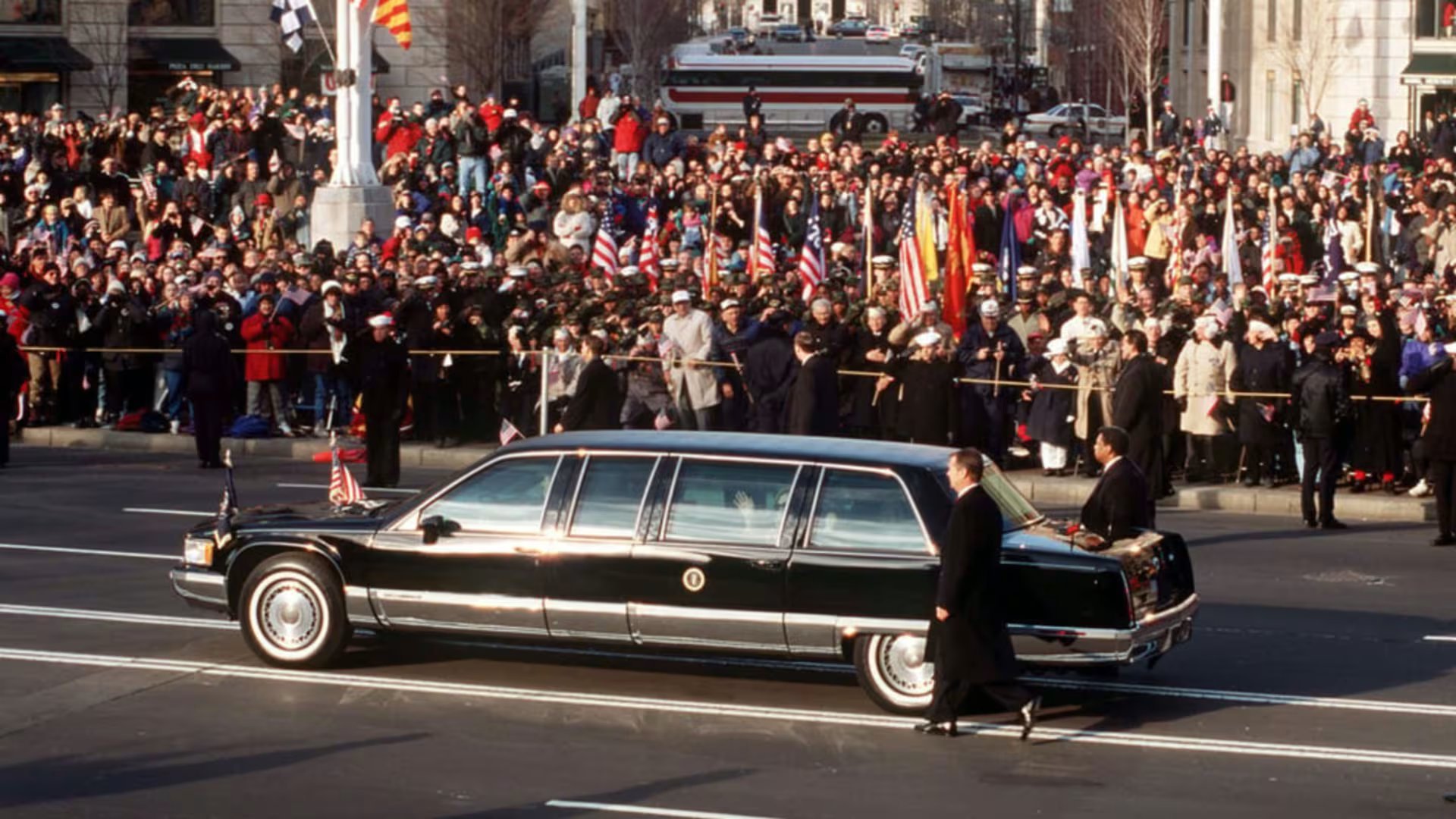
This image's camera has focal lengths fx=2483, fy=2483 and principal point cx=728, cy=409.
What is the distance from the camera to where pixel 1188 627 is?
1356 centimetres

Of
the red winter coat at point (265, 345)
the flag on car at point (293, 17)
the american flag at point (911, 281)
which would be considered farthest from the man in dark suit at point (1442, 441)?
the flag on car at point (293, 17)

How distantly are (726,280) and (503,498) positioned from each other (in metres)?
16.2

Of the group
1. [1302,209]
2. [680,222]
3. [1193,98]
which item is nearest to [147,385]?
[680,222]

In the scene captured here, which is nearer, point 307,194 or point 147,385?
point 147,385

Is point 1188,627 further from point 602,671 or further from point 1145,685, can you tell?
point 602,671

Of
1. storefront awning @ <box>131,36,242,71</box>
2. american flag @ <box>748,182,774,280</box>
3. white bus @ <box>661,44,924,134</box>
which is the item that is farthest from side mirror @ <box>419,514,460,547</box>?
white bus @ <box>661,44,924,134</box>

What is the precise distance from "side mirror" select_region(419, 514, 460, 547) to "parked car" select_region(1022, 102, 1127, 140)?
59916 mm

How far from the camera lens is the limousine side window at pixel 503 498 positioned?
1355cm

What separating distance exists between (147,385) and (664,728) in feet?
53.3

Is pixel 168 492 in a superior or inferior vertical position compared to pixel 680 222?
inferior

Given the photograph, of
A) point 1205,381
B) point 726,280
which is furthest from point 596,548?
point 726,280

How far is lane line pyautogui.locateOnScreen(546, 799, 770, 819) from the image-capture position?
35.6 feet

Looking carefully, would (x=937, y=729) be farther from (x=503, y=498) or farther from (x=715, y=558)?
(x=503, y=498)

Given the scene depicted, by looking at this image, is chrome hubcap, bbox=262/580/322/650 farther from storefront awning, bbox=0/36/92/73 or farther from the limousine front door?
storefront awning, bbox=0/36/92/73
